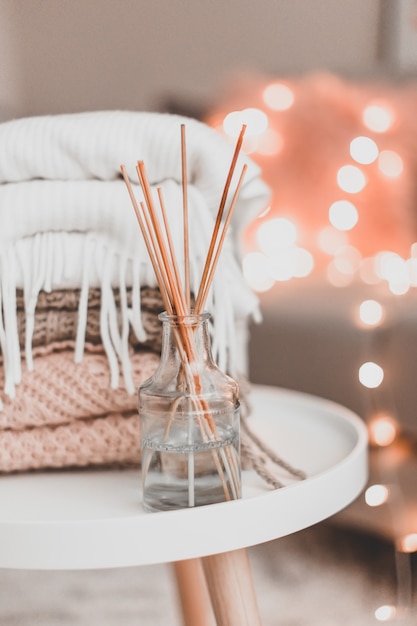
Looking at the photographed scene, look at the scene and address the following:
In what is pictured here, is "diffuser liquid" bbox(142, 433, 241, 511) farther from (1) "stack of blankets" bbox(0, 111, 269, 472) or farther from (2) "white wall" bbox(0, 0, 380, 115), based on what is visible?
(2) "white wall" bbox(0, 0, 380, 115)

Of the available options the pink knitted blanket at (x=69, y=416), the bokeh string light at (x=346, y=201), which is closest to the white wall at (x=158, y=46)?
the bokeh string light at (x=346, y=201)

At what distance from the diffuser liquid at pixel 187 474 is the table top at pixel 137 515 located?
0.02 meters

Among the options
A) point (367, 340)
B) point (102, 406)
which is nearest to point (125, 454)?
point (102, 406)

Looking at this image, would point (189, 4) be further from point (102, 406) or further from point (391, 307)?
point (102, 406)

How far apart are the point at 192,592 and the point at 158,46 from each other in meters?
1.03

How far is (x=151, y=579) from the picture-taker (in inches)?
45.4

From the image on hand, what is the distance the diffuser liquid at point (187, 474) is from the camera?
18.5 inches

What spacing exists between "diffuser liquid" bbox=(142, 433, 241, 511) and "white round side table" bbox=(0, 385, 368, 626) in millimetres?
23

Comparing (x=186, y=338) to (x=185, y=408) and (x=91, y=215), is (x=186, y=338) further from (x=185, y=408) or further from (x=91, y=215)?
(x=91, y=215)

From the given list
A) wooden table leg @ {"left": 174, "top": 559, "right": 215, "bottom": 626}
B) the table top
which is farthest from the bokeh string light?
the table top

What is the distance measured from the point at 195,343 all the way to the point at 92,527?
0.13 m

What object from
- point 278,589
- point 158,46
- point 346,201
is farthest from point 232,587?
point 158,46

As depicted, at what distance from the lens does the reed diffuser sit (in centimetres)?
47

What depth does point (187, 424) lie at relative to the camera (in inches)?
18.5
